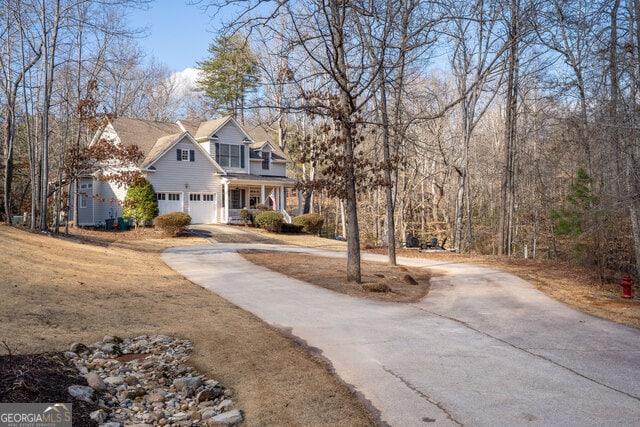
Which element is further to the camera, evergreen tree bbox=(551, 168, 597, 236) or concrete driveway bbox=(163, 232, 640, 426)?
evergreen tree bbox=(551, 168, 597, 236)

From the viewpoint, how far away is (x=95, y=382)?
5082 mm

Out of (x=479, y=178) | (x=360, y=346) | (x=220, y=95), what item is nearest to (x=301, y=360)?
(x=360, y=346)

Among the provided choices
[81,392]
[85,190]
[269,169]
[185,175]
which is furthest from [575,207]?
[85,190]

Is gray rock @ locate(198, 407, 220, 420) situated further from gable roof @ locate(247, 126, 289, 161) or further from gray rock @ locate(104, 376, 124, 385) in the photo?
gable roof @ locate(247, 126, 289, 161)

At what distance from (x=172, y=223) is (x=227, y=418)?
19.8 m

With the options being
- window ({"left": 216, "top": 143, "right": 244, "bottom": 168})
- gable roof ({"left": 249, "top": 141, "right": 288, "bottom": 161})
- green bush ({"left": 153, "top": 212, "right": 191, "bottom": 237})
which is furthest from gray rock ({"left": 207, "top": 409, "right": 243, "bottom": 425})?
gable roof ({"left": 249, "top": 141, "right": 288, "bottom": 161})

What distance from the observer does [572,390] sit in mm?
5223

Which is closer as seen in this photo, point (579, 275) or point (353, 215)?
point (353, 215)

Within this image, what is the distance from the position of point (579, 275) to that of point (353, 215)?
771 centimetres

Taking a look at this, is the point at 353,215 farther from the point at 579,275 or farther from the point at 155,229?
the point at 155,229

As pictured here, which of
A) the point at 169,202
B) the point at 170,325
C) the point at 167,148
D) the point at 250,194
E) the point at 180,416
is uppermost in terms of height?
the point at 167,148

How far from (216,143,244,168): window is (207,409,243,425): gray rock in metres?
27.7

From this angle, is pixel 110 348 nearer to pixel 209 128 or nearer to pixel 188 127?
pixel 209 128

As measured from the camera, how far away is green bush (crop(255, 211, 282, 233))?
27797mm
